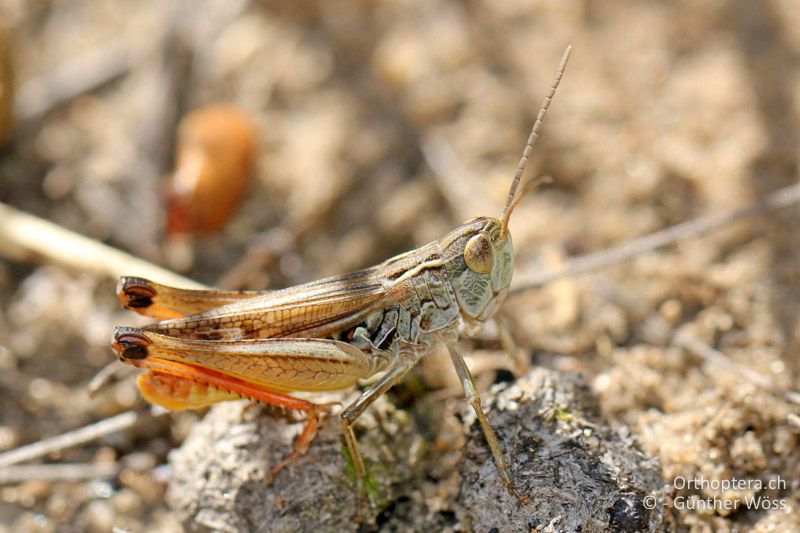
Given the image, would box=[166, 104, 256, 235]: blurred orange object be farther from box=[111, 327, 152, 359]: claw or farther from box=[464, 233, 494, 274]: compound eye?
box=[464, 233, 494, 274]: compound eye

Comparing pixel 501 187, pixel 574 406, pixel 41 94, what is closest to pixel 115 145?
pixel 41 94

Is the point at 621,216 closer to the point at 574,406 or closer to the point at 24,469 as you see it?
the point at 574,406

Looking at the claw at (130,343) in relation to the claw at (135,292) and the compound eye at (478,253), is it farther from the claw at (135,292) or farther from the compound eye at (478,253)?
the compound eye at (478,253)

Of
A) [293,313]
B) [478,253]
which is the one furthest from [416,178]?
[293,313]

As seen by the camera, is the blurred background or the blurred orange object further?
the blurred orange object

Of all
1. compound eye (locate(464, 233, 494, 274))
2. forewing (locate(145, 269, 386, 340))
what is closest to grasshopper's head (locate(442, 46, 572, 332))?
compound eye (locate(464, 233, 494, 274))

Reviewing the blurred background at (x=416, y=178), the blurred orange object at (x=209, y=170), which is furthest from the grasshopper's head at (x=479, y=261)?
the blurred orange object at (x=209, y=170)

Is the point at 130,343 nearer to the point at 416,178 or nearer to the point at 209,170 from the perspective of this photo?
the point at 209,170
